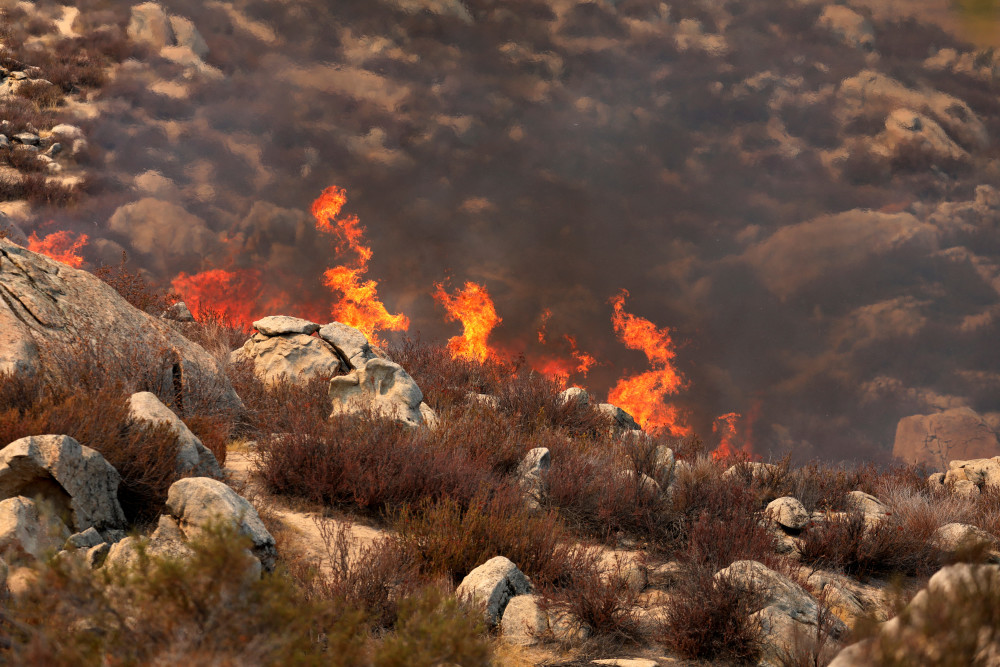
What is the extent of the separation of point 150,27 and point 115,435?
28600 mm

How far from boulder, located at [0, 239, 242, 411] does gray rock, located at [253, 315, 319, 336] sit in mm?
1854

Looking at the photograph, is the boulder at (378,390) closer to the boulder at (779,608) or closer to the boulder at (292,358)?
the boulder at (292,358)

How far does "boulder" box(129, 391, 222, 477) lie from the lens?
4.98m

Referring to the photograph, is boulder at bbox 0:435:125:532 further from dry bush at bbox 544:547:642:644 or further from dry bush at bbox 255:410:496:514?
dry bush at bbox 544:547:642:644

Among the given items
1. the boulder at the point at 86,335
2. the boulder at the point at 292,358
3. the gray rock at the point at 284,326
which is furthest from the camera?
the gray rock at the point at 284,326

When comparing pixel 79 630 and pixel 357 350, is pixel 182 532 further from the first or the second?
pixel 357 350

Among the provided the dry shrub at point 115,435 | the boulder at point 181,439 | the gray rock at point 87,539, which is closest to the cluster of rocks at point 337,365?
the boulder at point 181,439

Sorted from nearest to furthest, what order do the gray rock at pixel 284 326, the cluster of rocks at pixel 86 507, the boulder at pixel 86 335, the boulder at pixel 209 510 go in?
the cluster of rocks at pixel 86 507 < the boulder at pixel 209 510 < the boulder at pixel 86 335 < the gray rock at pixel 284 326

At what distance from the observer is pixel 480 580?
14.8 feet

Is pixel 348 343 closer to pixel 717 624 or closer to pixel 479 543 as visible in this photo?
pixel 479 543

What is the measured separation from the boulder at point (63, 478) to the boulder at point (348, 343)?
18.5ft

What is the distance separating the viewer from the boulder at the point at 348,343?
9945mm

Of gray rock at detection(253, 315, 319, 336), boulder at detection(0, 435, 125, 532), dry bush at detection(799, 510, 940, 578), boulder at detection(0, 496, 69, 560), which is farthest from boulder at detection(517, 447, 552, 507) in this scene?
gray rock at detection(253, 315, 319, 336)

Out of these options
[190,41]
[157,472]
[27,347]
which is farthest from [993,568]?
[190,41]
